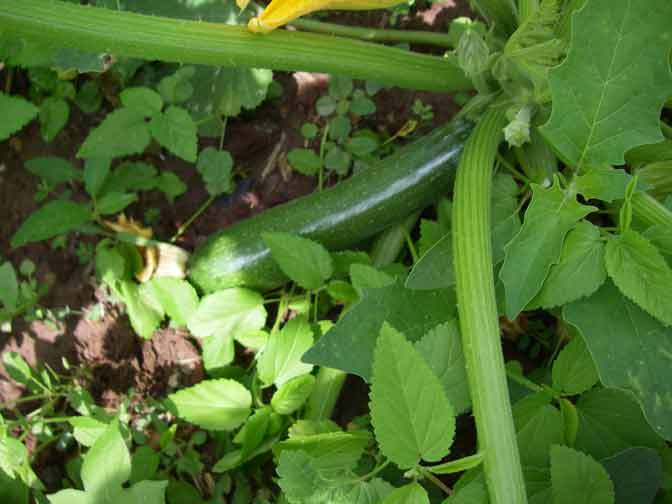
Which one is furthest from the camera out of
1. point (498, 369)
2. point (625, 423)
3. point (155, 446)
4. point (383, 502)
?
point (155, 446)

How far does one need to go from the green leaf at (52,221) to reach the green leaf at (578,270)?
1.46 metres

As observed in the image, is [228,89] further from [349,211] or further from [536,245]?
[536,245]

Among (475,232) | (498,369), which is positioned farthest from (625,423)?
(475,232)

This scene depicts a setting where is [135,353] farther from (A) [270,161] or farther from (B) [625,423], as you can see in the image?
(B) [625,423]

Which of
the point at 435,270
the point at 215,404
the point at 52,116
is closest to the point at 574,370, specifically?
the point at 435,270

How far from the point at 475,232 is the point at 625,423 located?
0.57 m

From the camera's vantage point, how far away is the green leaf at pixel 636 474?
145cm

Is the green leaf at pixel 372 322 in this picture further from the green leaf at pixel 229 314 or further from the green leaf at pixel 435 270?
the green leaf at pixel 229 314

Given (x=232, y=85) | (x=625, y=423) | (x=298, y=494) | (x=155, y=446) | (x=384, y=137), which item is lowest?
(x=155, y=446)

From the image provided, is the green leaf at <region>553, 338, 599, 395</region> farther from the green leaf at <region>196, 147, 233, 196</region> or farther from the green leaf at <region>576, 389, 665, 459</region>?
the green leaf at <region>196, 147, 233, 196</region>

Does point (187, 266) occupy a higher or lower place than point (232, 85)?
lower

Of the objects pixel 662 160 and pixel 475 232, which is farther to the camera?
pixel 662 160

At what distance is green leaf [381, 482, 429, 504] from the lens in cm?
118

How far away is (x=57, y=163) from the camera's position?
7.63 feet
